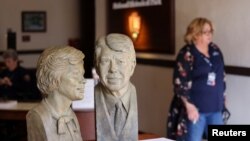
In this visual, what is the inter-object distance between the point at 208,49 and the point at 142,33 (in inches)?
88.3

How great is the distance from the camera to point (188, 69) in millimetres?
4188

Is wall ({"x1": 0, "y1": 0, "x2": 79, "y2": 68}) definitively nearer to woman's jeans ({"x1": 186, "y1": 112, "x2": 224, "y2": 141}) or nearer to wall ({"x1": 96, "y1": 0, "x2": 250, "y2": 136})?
wall ({"x1": 96, "y1": 0, "x2": 250, "y2": 136})

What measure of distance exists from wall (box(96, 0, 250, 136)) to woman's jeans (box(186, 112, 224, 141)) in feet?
2.07

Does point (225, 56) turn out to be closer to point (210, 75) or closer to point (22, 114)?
point (210, 75)

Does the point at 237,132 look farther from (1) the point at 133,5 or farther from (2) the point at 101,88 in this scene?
(1) the point at 133,5

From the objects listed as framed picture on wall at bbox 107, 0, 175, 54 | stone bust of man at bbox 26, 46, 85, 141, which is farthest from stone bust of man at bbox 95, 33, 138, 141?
framed picture on wall at bbox 107, 0, 175, 54

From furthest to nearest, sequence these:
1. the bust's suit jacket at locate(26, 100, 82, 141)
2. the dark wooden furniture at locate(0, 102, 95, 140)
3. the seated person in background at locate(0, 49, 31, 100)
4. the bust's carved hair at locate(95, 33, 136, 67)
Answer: the seated person in background at locate(0, 49, 31, 100) → the dark wooden furniture at locate(0, 102, 95, 140) → the bust's carved hair at locate(95, 33, 136, 67) → the bust's suit jacket at locate(26, 100, 82, 141)

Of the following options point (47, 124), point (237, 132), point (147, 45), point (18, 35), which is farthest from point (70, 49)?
point (18, 35)

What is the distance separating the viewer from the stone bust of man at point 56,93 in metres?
1.80

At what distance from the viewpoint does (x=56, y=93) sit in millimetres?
1860

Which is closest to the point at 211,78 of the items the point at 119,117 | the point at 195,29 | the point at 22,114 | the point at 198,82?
the point at 198,82

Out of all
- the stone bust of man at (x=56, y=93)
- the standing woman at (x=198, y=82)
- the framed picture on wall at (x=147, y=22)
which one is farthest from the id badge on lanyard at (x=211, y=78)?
the stone bust of man at (x=56, y=93)

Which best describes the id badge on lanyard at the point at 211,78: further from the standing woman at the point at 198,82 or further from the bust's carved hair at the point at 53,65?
the bust's carved hair at the point at 53,65

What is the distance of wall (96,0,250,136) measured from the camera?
4789 mm
